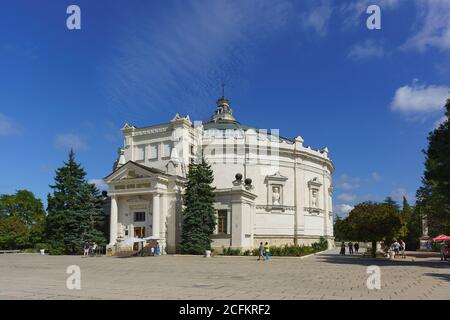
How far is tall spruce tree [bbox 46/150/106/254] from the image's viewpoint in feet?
147

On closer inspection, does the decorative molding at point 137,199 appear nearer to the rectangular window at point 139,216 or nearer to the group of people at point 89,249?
the rectangular window at point 139,216

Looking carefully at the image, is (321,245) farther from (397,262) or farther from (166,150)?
(166,150)

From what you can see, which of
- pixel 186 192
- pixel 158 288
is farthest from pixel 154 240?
pixel 158 288

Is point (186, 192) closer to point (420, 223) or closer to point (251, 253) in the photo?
point (251, 253)

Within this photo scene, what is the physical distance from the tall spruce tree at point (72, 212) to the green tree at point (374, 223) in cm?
2639

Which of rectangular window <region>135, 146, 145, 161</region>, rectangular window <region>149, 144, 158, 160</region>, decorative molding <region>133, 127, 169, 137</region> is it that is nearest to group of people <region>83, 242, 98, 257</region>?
rectangular window <region>135, 146, 145, 161</region>

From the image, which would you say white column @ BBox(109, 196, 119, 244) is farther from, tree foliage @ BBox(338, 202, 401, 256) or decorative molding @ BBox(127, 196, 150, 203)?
tree foliage @ BBox(338, 202, 401, 256)

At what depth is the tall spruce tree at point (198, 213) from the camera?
4022 cm

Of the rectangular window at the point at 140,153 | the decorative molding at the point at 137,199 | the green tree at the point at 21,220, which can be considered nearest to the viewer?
the decorative molding at the point at 137,199

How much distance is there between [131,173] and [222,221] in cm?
1062

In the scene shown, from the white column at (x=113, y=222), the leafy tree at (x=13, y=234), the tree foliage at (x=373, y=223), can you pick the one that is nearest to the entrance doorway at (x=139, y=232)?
the white column at (x=113, y=222)

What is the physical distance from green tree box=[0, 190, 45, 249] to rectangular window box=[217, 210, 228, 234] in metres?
27.2

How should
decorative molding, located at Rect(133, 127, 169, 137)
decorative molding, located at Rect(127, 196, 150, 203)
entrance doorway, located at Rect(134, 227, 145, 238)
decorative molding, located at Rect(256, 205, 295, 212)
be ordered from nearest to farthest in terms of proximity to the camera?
1. decorative molding, located at Rect(127, 196, 150, 203)
2. entrance doorway, located at Rect(134, 227, 145, 238)
3. decorative molding, located at Rect(133, 127, 169, 137)
4. decorative molding, located at Rect(256, 205, 295, 212)
